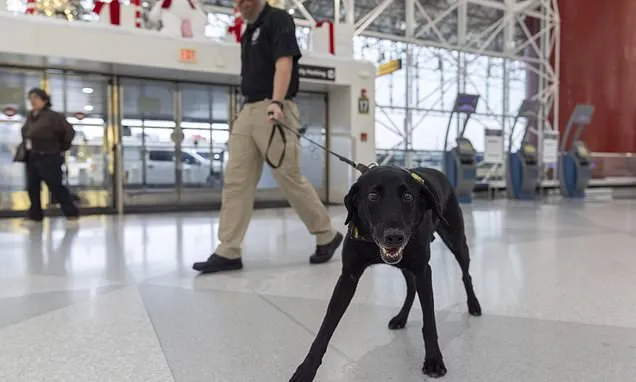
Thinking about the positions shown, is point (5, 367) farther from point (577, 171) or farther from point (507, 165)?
point (577, 171)

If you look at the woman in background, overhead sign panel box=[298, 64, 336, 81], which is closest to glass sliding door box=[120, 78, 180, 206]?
the woman in background

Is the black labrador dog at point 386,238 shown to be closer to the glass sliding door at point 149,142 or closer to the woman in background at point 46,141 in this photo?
the woman in background at point 46,141

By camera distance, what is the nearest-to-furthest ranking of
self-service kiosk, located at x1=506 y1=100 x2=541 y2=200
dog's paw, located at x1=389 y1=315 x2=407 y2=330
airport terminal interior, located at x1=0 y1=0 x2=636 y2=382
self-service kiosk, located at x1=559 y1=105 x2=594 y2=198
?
airport terminal interior, located at x1=0 y1=0 x2=636 y2=382, dog's paw, located at x1=389 y1=315 x2=407 y2=330, self-service kiosk, located at x1=506 y1=100 x2=541 y2=200, self-service kiosk, located at x1=559 y1=105 x2=594 y2=198

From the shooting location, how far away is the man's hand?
2377 mm

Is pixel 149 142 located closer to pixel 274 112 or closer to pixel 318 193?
pixel 318 193

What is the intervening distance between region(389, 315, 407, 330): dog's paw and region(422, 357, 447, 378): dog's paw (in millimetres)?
363

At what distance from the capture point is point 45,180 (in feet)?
15.6

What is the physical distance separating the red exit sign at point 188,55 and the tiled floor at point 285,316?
2991 millimetres

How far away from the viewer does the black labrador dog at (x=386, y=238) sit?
1099mm

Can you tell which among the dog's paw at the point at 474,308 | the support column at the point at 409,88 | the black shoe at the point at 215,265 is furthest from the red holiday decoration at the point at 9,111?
the support column at the point at 409,88

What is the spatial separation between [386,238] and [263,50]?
1764mm

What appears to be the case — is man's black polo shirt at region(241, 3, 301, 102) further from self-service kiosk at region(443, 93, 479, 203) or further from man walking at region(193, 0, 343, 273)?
self-service kiosk at region(443, 93, 479, 203)

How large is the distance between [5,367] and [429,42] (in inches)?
386

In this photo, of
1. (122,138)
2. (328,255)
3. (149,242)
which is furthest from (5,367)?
(122,138)
